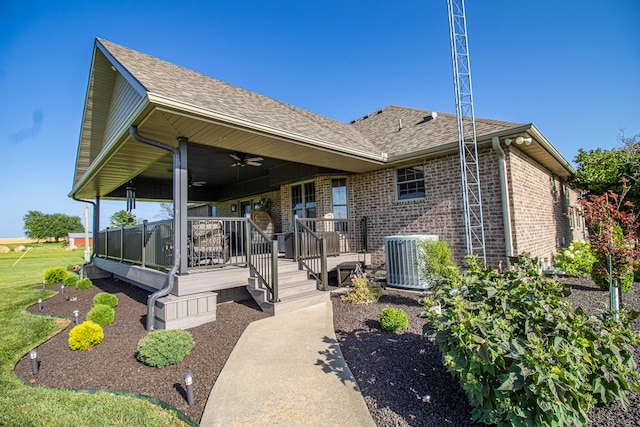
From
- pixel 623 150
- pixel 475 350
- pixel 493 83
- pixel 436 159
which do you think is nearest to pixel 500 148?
pixel 436 159

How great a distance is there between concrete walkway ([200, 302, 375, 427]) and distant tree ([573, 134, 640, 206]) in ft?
46.6

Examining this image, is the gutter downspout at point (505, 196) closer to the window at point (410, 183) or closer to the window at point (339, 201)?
the window at point (410, 183)

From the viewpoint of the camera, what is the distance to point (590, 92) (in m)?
9.41

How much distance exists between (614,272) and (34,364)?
8438 millimetres

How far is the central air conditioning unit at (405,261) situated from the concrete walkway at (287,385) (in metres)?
2.74

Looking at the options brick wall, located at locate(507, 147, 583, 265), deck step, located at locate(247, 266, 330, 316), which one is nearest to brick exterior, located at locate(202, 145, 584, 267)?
brick wall, located at locate(507, 147, 583, 265)

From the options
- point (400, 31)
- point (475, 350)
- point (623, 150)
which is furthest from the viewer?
point (623, 150)

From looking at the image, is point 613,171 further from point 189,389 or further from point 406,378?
point 189,389

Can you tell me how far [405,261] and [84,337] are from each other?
223 inches

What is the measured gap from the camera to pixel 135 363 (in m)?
3.56

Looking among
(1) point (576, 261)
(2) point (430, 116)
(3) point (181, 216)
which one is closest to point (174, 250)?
(3) point (181, 216)

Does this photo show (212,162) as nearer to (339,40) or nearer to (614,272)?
(339,40)

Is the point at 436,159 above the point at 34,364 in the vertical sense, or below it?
above

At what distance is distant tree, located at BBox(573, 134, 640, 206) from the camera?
11.6m
